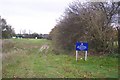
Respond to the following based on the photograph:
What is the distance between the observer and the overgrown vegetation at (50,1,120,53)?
18.9m

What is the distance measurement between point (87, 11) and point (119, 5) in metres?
2.51

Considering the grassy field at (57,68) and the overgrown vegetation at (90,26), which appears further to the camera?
the overgrown vegetation at (90,26)

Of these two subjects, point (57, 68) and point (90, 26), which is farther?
point (90, 26)

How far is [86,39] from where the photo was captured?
2020 centimetres

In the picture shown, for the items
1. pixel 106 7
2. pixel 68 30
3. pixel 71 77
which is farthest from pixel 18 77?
pixel 68 30

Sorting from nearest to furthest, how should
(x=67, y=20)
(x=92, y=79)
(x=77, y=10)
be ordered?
(x=92, y=79)
(x=77, y=10)
(x=67, y=20)

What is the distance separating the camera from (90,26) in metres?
19.5

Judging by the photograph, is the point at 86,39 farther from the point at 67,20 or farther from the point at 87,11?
the point at 67,20

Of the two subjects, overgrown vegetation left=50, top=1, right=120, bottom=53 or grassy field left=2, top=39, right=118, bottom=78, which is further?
overgrown vegetation left=50, top=1, right=120, bottom=53

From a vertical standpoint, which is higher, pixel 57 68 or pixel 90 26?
pixel 90 26

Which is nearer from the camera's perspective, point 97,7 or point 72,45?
point 97,7

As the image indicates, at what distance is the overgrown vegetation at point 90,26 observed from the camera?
18.9 meters

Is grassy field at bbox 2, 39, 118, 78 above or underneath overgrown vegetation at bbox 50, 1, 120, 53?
underneath

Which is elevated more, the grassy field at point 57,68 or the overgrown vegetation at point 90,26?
the overgrown vegetation at point 90,26
